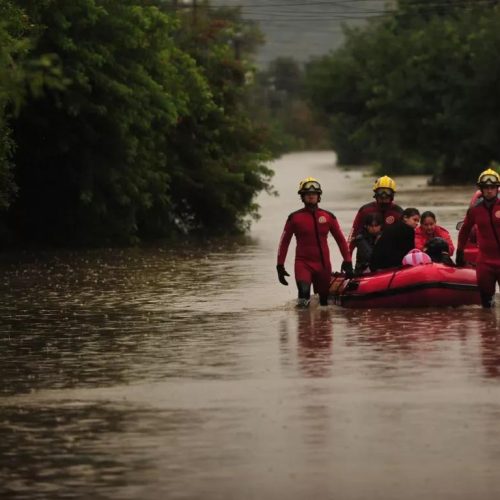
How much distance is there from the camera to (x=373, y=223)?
24188mm

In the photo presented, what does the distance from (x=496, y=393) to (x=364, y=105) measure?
85.0 m

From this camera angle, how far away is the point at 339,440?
42.7ft

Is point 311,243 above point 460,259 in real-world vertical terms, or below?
above

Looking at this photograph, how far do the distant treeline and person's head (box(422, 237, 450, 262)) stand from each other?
11.1 metres

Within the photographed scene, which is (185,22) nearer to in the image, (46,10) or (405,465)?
(46,10)

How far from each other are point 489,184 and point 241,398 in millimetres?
8046

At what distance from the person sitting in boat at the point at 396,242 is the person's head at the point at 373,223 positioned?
44cm

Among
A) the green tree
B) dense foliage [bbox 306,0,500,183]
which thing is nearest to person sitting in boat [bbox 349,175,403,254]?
the green tree

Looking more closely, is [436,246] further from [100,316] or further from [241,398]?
[241,398]

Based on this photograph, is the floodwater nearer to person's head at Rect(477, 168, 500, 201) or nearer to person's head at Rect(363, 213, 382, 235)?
person's head at Rect(363, 213, 382, 235)

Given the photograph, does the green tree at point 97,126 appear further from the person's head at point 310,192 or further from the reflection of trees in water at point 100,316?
the person's head at point 310,192

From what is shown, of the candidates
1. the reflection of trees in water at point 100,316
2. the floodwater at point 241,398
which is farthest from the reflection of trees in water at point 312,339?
the reflection of trees in water at point 100,316

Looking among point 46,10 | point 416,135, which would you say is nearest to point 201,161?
point 46,10

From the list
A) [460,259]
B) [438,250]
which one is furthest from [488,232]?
[438,250]
